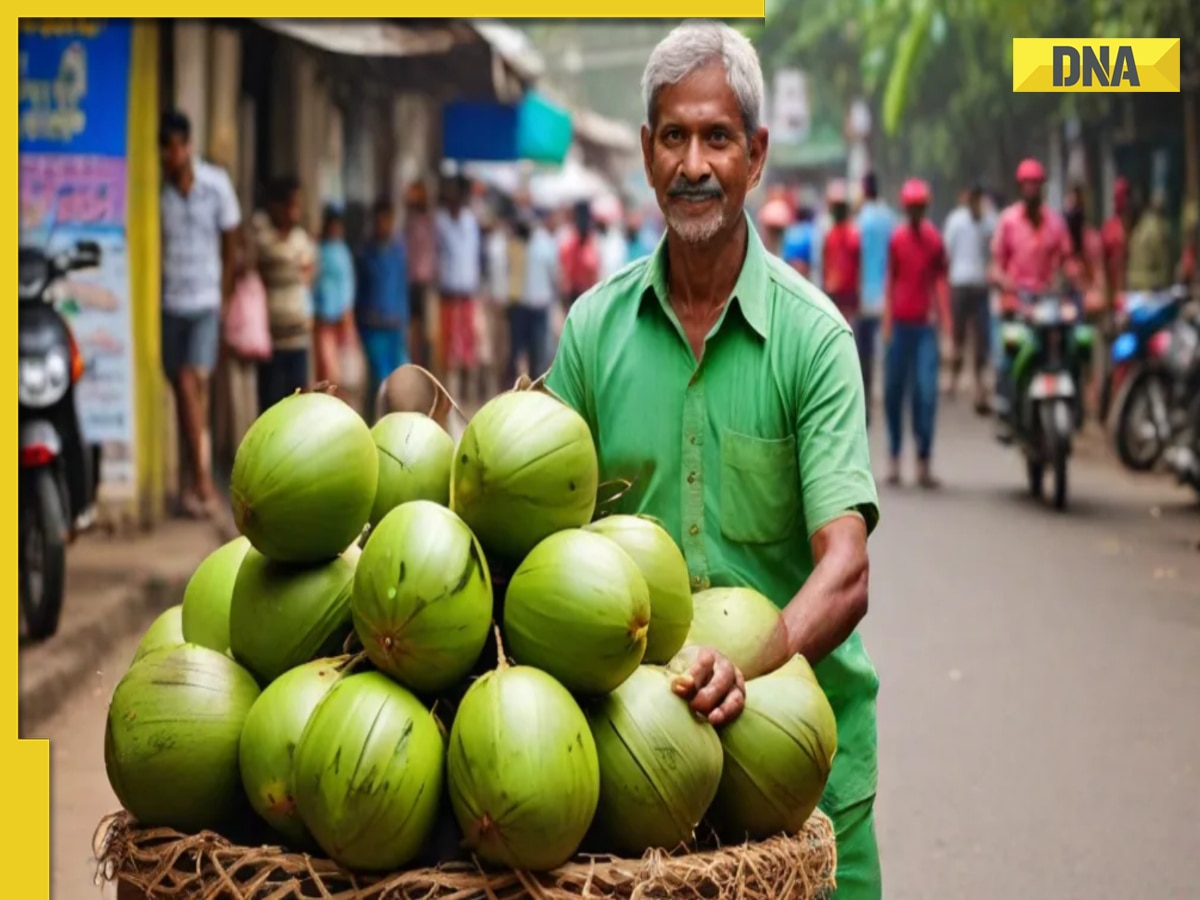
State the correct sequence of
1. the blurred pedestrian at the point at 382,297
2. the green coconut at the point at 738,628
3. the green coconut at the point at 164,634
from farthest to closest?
the blurred pedestrian at the point at 382,297 → the green coconut at the point at 164,634 → the green coconut at the point at 738,628

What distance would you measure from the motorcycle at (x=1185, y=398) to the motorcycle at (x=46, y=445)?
5.93m

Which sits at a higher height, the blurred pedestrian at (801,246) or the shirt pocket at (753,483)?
the blurred pedestrian at (801,246)

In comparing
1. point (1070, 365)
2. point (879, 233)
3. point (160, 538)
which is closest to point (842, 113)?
point (879, 233)

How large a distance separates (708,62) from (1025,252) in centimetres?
1025

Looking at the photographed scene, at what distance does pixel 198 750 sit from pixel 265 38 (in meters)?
12.6

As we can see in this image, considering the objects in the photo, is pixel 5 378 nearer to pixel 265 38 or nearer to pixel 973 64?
pixel 265 38

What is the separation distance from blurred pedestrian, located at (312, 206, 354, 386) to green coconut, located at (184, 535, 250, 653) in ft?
37.9

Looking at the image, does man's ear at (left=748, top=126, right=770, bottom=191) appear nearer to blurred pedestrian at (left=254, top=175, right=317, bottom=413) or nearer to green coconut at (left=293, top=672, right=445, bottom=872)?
green coconut at (left=293, top=672, right=445, bottom=872)

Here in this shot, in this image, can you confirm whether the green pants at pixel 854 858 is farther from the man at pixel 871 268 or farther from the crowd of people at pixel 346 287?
the man at pixel 871 268

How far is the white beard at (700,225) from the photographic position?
285 cm

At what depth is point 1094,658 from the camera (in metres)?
7.78

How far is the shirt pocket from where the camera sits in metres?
2.87

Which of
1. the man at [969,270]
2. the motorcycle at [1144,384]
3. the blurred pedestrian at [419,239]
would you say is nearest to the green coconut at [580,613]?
the motorcycle at [1144,384]

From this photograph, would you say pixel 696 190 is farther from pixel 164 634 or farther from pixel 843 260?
pixel 843 260
